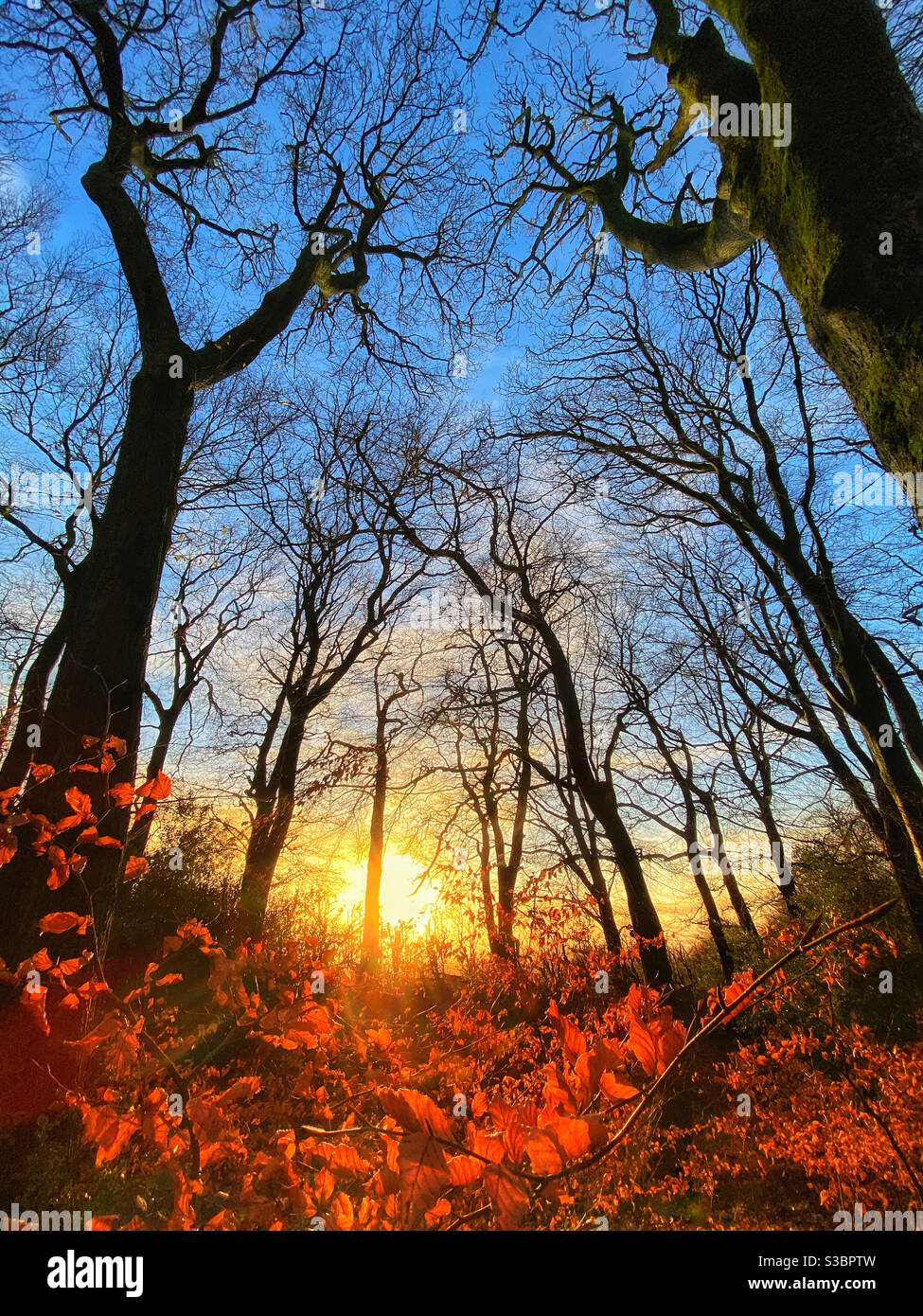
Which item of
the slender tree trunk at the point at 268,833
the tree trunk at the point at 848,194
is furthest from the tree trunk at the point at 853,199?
the slender tree trunk at the point at 268,833

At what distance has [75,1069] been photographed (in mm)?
2584

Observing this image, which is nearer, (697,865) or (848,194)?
(848,194)

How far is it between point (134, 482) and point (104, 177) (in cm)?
319

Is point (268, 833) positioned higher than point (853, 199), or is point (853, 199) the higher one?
point (853, 199)

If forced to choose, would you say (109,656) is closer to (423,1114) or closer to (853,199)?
(423,1114)

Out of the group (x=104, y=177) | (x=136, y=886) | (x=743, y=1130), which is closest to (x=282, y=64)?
(x=104, y=177)

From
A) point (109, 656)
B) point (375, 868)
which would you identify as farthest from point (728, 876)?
point (109, 656)

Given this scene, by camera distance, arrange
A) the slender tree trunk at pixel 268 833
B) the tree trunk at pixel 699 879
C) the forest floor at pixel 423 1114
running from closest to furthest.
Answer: the forest floor at pixel 423 1114
the slender tree trunk at pixel 268 833
the tree trunk at pixel 699 879

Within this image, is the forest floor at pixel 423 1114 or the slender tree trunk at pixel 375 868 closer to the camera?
the forest floor at pixel 423 1114

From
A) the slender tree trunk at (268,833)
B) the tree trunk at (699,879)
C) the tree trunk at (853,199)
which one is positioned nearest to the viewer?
the tree trunk at (853,199)

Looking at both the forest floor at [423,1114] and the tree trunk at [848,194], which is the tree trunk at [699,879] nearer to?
the forest floor at [423,1114]

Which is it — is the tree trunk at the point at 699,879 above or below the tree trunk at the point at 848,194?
below

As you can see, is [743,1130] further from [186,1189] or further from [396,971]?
[396,971]

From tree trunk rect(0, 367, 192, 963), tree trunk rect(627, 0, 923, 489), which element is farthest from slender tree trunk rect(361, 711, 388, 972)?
tree trunk rect(627, 0, 923, 489)
